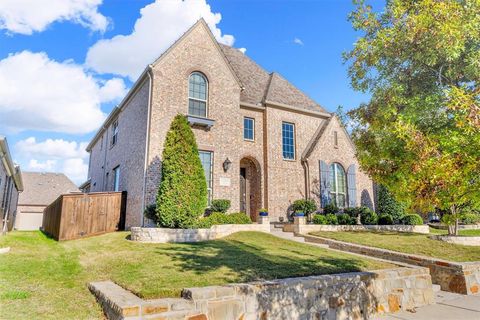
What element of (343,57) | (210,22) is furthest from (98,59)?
(343,57)

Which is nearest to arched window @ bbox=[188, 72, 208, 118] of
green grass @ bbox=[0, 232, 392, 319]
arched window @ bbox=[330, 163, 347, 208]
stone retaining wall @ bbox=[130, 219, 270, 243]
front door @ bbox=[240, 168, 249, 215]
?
front door @ bbox=[240, 168, 249, 215]

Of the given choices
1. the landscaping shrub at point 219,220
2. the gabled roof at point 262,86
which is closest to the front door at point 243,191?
the landscaping shrub at point 219,220

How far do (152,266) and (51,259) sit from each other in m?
3.63

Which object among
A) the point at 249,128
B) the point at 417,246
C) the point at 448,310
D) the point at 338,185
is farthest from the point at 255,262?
the point at 338,185

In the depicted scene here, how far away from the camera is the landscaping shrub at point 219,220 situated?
1223 centimetres

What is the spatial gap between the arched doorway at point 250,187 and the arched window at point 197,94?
151 inches

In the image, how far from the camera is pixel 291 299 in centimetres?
529

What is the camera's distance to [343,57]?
33.8 feet

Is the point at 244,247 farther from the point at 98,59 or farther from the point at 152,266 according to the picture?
the point at 98,59

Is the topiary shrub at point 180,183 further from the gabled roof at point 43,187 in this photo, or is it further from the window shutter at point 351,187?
the gabled roof at point 43,187

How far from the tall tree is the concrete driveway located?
183cm

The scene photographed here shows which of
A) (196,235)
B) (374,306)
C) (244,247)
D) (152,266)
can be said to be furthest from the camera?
(196,235)

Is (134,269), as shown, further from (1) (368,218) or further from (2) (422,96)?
(1) (368,218)

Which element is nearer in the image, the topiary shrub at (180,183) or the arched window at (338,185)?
the topiary shrub at (180,183)
